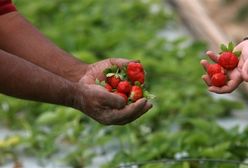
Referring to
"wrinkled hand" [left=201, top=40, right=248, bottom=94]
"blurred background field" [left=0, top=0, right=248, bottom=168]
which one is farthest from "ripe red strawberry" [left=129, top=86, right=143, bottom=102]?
"blurred background field" [left=0, top=0, right=248, bottom=168]

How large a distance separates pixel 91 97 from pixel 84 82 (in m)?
0.26

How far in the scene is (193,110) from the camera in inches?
173

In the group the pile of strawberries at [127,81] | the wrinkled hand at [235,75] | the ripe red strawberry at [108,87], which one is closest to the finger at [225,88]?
the wrinkled hand at [235,75]

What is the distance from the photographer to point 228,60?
10.2 ft

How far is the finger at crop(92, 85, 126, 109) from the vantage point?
2.73m

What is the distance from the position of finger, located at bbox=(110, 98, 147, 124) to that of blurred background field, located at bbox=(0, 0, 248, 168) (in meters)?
0.70

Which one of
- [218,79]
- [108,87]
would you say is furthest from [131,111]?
[218,79]

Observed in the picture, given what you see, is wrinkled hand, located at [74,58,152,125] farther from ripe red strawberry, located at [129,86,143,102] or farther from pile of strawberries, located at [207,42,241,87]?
pile of strawberries, located at [207,42,241,87]

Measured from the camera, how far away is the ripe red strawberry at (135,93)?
2.86 m

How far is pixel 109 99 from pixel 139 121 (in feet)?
4.85

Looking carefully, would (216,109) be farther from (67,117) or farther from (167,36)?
(167,36)

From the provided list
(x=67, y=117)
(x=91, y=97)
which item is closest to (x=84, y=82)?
(x=91, y=97)

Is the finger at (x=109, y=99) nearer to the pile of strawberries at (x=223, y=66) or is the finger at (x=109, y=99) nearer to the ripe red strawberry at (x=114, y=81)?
the ripe red strawberry at (x=114, y=81)

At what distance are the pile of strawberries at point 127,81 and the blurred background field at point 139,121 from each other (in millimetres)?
587
